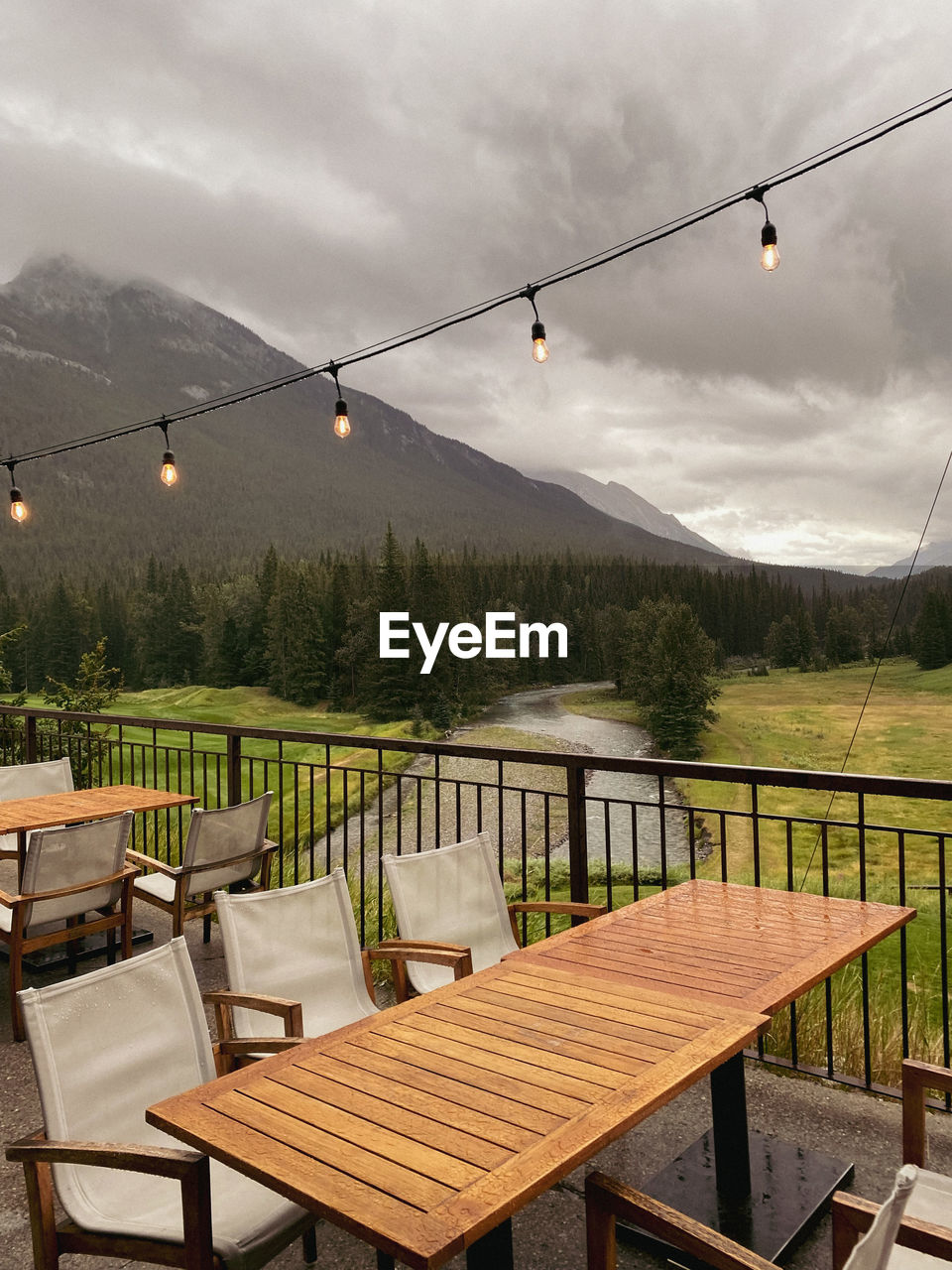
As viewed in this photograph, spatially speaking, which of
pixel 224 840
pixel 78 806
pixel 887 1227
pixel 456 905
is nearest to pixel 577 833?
pixel 456 905

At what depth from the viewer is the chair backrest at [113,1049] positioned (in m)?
1.67

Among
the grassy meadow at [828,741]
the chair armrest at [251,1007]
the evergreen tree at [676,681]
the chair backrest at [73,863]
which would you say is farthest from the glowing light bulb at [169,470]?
the evergreen tree at [676,681]

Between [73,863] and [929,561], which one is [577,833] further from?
[929,561]

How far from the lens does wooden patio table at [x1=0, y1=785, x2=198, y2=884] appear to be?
3.95 meters

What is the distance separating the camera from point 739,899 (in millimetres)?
2676

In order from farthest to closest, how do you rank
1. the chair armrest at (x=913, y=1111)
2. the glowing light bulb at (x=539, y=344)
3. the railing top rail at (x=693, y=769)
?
the glowing light bulb at (x=539, y=344)
the railing top rail at (x=693, y=769)
the chair armrest at (x=913, y=1111)

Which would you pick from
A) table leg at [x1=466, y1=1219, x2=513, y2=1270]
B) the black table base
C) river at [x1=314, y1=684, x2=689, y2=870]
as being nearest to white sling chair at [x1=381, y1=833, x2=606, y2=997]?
the black table base

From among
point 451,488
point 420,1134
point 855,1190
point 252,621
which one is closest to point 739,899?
point 855,1190

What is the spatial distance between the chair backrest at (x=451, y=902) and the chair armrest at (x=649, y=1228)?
1.41m

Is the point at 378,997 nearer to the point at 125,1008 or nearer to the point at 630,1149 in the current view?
the point at 630,1149

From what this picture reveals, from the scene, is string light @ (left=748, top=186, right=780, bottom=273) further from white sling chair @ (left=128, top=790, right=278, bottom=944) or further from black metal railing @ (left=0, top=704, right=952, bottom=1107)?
white sling chair @ (left=128, top=790, right=278, bottom=944)

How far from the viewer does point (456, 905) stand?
296 cm

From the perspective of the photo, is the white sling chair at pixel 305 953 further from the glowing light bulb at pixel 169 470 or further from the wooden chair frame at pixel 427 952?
the glowing light bulb at pixel 169 470

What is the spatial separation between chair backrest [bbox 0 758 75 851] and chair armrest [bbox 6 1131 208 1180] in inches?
156
